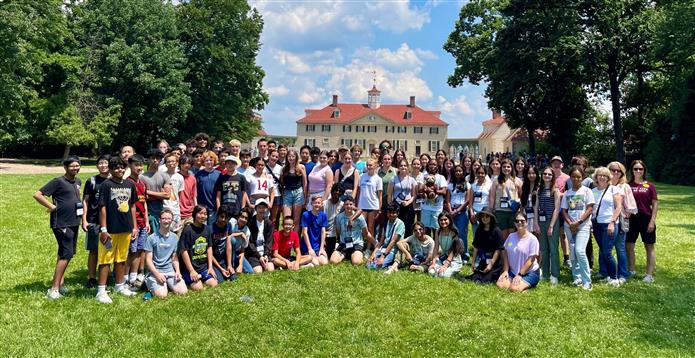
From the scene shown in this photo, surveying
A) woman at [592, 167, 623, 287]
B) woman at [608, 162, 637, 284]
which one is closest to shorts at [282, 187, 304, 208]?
woman at [592, 167, 623, 287]

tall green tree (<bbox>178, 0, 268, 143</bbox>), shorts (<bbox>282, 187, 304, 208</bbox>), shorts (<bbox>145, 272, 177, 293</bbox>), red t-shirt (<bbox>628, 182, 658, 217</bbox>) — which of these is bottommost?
shorts (<bbox>145, 272, 177, 293</bbox>)

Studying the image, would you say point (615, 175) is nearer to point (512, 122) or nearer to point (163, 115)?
point (512, 122)

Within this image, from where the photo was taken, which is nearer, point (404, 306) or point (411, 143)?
point (404, 306)

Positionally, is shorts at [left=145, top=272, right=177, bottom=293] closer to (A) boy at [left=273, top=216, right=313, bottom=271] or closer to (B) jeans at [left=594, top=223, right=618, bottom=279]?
(A) boy at [left=273, top=216, right=313, bottom=271]

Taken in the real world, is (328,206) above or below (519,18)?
below

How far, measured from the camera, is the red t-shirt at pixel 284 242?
850 cm

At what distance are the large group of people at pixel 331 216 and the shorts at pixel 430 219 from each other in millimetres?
20

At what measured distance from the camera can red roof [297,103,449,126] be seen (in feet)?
284

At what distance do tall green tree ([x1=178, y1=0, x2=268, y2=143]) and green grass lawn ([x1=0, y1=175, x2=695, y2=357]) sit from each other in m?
31.9

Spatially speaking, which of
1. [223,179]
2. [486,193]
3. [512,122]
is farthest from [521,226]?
[512,122]

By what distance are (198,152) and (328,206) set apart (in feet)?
8.30

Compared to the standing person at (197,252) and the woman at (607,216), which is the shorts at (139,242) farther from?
the woman at (607,216)

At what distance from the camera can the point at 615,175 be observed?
790cm

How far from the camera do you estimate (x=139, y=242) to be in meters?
7.00
